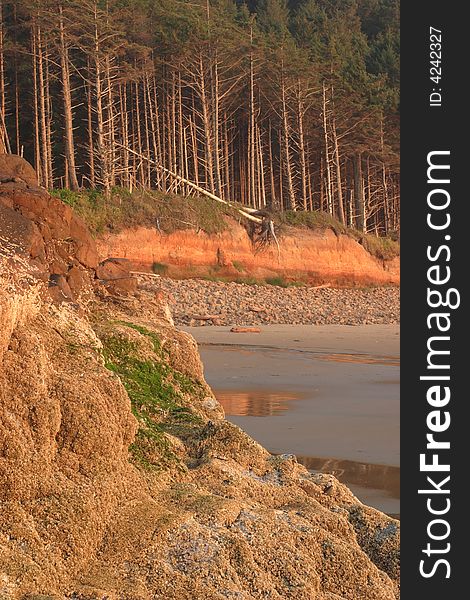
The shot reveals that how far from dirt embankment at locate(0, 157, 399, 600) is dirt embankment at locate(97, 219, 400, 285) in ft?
97.5

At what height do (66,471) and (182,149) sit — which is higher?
(182,149)

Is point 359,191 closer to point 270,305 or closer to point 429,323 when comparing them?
point 270,305

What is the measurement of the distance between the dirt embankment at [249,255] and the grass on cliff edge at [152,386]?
2817cm

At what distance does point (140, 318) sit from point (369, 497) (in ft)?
7.60

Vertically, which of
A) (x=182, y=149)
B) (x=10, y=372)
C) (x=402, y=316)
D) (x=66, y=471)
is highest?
(x=182, y=149)

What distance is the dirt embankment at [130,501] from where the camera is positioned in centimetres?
394

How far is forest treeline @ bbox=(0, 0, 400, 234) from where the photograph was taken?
4056cm

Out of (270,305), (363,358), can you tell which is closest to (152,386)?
(363,358)

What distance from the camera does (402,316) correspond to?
5691 mm

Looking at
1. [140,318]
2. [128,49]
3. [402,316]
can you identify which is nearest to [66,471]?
[402,316]

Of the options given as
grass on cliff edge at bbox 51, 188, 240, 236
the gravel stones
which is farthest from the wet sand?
grass on cliff edge at bbox 51, 188, 240, 236

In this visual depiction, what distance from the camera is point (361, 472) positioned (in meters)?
8.50

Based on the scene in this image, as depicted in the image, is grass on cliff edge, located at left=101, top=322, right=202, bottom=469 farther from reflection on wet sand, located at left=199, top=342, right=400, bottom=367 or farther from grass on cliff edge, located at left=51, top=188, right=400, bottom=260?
grass on cliff edge, located at left=51, top=188, right=400, bottom=260

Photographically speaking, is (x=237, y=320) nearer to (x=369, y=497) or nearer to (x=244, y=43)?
(x=369, y=497)
